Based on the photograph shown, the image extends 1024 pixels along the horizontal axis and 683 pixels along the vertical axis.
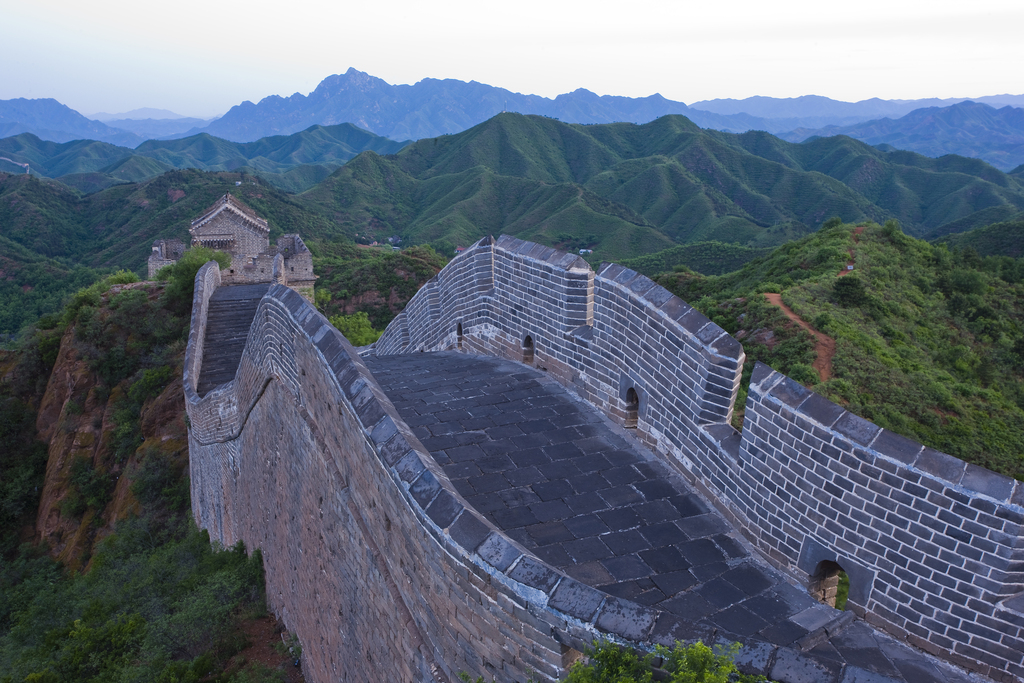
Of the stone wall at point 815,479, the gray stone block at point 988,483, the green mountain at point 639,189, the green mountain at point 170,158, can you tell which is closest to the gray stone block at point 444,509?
the stone wall at point 815,479

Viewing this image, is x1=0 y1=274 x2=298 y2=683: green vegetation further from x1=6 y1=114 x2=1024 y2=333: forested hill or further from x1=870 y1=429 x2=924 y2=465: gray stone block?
x1=6 y1=114 x2=1024 y2=333: forested hill

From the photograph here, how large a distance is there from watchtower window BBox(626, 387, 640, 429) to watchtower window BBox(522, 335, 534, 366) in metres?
1.80

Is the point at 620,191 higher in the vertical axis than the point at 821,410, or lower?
lower

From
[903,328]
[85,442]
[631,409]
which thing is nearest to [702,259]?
[903,328]

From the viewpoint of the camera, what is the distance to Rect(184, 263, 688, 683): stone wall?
9.02 feet

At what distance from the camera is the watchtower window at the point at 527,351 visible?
6.78 meters

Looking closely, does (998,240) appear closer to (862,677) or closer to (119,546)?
(862,677)

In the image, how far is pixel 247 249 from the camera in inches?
831

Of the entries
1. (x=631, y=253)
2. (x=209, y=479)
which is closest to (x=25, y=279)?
(x=209, y=479)

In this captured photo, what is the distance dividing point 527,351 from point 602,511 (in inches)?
118

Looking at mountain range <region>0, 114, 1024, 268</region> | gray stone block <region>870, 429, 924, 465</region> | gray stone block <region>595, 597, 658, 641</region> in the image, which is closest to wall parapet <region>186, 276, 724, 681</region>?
gray stone block <region>595, 597, 658, 641</region>

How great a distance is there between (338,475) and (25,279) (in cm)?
4775

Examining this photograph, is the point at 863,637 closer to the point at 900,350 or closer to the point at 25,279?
the point at 900,350

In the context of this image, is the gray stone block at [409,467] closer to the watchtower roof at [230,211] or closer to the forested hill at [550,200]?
the watchtower roof at [230,211]
